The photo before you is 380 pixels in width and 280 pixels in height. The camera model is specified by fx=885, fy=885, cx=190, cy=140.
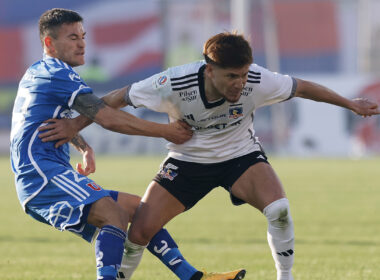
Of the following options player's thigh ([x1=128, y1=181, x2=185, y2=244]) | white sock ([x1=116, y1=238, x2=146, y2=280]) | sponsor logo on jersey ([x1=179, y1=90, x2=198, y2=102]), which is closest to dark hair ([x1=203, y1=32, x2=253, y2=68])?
sponsor logo on jersey ([x1=179, y1=90, x2=198, y2=102])

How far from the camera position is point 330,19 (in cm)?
6894

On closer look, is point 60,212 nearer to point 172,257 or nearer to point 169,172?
point 172,257

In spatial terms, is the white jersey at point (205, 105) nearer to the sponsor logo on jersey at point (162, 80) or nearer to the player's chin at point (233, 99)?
the sponsor logo on jersey at point (162, 80)

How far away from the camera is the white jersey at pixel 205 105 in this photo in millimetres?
7000

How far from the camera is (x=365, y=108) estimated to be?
7352mm

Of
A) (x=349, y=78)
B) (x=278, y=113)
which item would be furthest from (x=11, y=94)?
(x=349, y=78)

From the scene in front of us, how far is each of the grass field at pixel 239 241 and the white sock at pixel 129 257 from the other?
→ 1.13 m

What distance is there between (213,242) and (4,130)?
40.3 metres

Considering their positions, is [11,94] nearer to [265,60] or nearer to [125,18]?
[125,18]

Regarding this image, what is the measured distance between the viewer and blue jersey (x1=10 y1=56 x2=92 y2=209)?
249 inches

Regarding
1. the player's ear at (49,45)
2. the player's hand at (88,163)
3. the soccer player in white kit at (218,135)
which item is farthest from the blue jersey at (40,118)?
the player's hand at (88,163)

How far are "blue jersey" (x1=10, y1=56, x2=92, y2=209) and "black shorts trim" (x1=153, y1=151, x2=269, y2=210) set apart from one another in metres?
1.15

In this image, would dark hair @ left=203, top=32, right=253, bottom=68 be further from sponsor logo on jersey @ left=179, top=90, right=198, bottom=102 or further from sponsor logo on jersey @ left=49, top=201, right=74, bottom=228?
sponsor logo on jersey @ left=49, top=201, right=74, bottom=228

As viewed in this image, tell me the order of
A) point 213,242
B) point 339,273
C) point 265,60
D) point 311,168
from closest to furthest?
point 339,273
point 213,242
point 311,168
point 265,60
